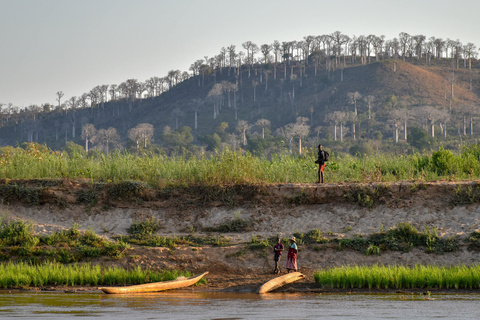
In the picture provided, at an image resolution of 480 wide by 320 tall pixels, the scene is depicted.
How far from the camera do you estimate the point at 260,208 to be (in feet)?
55.3

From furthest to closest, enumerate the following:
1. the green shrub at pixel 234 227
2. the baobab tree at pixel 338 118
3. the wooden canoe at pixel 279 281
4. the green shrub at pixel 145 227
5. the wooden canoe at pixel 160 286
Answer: the baobab tree at pixel 338 118, the green shrub at pixel 234 227, the green shrub at pixel 145 227, the wooden canoe at pixel 279 281, the wooden canoe at pixel 160 286

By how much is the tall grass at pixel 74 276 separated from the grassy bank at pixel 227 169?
229 inches

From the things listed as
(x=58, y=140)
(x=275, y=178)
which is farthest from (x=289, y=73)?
(x=275, y=178)

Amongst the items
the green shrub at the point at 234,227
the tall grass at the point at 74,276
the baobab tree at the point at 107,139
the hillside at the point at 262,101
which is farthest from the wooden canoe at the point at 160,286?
the baobab tree at the point at 107,139

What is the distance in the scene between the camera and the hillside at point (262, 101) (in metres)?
108

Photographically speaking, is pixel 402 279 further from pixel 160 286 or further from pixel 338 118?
pixel 338 118

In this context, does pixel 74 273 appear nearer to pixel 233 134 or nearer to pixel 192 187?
pixel 192 187

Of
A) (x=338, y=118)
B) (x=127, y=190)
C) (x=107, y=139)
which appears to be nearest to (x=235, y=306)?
(x=127, y=190)

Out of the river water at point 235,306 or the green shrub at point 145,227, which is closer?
the river water at point 235,306

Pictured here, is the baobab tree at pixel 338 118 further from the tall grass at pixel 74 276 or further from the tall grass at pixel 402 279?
the tall grass at pixel 74 276

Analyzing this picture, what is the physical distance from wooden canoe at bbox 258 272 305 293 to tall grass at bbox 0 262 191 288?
195 centimetres

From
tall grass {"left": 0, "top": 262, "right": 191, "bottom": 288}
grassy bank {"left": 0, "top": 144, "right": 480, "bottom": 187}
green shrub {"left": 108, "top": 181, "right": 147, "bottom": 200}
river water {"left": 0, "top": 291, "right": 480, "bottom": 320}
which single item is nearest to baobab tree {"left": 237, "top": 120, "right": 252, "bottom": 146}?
grassy bank {"left": 0, "top": 144, "right": 480, "bottom": 187}

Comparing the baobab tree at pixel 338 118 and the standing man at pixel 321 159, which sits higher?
the baobab tree at pixel 338 118

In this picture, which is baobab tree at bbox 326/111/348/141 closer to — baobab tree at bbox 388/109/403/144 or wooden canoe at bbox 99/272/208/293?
baobab tree at bbox 388/109/403/144
